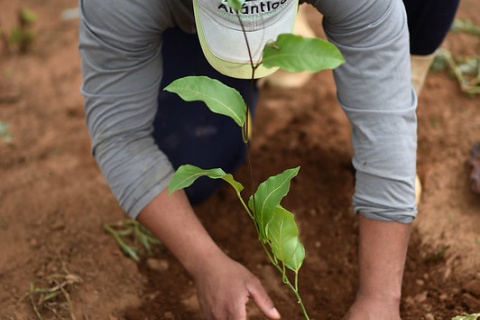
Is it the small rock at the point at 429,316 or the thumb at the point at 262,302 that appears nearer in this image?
the thumb at the point at 262,302

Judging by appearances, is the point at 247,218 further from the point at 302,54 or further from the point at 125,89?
the point at 302,54

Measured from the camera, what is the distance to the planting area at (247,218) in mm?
1548

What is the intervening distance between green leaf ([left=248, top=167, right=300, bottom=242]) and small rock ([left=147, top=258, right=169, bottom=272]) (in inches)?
21.7

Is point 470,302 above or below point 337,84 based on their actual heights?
below

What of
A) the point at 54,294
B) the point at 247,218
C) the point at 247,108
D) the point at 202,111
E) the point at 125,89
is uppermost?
the point at 247,108

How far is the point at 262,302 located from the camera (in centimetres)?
125

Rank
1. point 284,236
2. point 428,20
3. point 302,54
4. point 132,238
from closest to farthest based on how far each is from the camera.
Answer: point 302,54 → point 284,236 → point 428,20 → point 132,238

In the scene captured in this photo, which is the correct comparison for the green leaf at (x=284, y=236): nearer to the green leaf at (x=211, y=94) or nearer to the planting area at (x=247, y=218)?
the green leaf at (x=211, y=94)

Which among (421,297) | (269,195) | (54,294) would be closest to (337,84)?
(269,195)

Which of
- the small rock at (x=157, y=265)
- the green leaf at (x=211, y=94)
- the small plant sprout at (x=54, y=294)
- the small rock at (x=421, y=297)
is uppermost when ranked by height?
the green leaf at (x=211, y=94)

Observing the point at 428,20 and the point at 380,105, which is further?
the point at 428,20

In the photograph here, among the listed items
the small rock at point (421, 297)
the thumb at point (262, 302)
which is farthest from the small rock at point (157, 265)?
the small rock at point (421, 297)

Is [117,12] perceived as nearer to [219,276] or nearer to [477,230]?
[219,276]

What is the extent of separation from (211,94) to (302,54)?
17 centimetres
